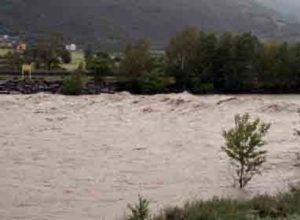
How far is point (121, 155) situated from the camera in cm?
2584

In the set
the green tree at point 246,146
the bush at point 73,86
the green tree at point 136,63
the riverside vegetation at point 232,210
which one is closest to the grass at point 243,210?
the riverside vegetation at point 232,210

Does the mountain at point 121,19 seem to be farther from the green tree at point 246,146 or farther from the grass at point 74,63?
the green tree at point 246,146

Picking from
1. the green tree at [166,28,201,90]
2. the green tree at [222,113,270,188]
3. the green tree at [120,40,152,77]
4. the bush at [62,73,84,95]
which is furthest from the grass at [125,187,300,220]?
the green tree at [166,28,201,90]

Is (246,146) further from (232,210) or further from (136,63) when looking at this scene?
(136,63)

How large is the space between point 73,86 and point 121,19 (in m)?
78.8

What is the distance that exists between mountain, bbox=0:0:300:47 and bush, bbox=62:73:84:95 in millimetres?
57538

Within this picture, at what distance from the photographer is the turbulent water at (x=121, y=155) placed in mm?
18391

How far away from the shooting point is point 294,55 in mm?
64000

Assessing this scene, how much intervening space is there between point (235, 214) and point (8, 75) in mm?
55917

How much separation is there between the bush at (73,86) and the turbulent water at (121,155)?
377 inches

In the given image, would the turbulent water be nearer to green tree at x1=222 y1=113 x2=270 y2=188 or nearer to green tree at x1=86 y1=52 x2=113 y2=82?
green tree at x1=222 y1=113 x2=270 y2=188

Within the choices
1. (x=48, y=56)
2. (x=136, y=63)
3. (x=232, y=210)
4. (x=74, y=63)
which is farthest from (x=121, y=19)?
(x=232, y=210)

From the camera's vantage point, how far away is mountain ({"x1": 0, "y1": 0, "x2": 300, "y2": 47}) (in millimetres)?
122625

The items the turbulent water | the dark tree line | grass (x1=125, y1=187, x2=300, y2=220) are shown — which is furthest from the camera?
the dark tree line
